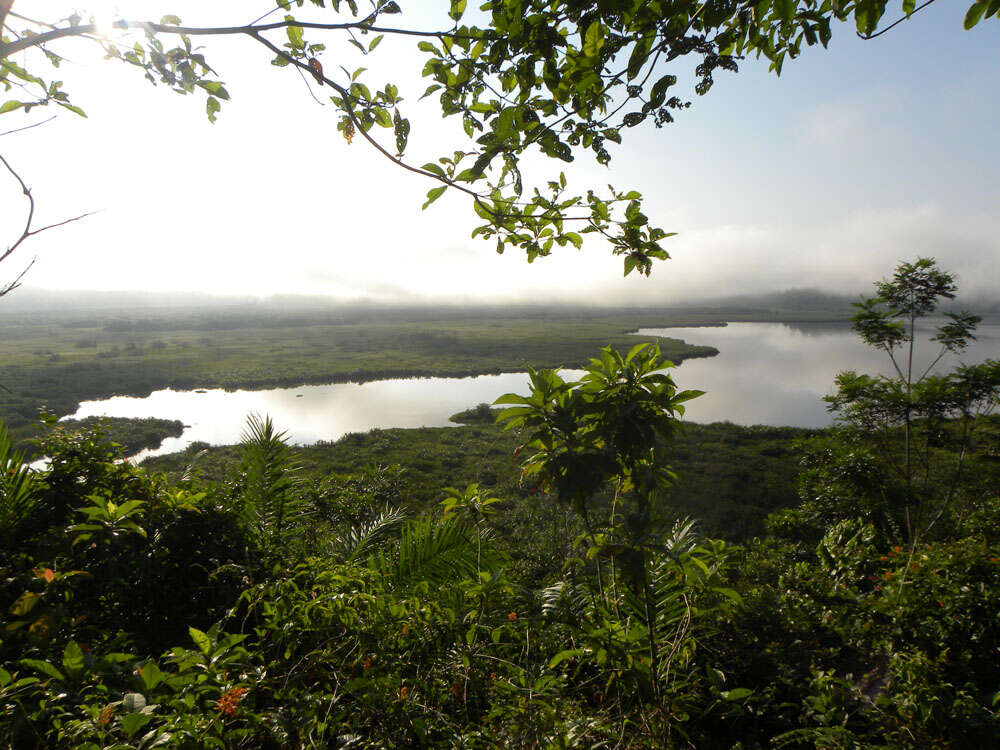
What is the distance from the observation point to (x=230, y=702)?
49.9 inches

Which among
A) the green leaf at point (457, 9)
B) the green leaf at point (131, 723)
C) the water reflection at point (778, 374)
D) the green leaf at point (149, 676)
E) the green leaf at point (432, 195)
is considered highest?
the green leaf at point (457, 9)

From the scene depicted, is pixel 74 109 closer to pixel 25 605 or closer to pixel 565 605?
pixel 25 605

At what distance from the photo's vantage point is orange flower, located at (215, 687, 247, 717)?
126 cm

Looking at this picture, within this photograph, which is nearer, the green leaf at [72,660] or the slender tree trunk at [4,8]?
the green leaf at [72,660]

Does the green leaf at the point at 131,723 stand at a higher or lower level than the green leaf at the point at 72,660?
higher

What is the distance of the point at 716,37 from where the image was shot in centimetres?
191

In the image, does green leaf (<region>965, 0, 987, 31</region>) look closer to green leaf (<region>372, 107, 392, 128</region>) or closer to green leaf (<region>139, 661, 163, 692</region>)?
green leaf (<region>372, 107, 392, 128</region>)

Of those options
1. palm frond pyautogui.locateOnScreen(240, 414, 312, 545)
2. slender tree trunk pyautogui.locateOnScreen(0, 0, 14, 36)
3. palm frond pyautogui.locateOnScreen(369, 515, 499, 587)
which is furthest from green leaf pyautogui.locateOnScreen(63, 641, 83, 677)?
slender tree trunk pyautogui.locateOnScreen(0, 0, 14, 36)

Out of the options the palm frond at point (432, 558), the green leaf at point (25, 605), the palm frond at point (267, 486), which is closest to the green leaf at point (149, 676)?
the green leaf at point (25, 605)

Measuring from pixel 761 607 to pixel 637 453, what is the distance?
192 cm

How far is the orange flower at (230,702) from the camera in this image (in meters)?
1.26

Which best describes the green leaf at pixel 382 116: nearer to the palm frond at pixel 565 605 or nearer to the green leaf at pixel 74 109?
the green leaf at pixel 74 109

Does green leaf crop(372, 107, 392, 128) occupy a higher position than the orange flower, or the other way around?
green leaf crop(372, 107, 392, 128)

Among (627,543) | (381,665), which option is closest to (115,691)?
(381,665)
